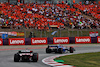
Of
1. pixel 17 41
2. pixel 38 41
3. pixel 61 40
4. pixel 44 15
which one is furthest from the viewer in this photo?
pixel 44 15

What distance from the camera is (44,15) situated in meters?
36.2

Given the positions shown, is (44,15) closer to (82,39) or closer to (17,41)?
(82,39)

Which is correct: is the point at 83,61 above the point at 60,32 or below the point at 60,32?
below

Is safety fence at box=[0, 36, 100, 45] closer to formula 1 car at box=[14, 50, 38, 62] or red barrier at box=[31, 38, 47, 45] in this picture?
red barrier at box=[31, 38, 47, 45]

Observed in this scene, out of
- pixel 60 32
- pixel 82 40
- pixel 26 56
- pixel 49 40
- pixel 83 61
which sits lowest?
pixel 83 61

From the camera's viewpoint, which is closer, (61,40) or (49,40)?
(49,40)

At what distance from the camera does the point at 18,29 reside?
2939 centimetres

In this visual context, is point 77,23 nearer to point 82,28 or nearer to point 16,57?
point 82,28

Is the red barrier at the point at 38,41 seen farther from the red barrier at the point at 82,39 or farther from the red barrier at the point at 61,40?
the red barrier at the point at 82,39

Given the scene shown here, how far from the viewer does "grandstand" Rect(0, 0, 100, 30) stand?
32.4 meters

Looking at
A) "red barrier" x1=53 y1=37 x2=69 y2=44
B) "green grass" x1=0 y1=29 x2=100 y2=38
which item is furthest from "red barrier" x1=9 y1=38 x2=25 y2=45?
"red barrier" x1=53 y1=37 x2=69 y2=44

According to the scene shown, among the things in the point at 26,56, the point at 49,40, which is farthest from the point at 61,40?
the point at 26,56

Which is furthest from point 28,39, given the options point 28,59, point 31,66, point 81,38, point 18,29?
point 31,66

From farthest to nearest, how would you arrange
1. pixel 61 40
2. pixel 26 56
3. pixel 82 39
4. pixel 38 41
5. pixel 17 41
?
pixel 82 39 → pixel 61 40 → pixel 38 41 → pixel 17 41 → pixel 26 56
